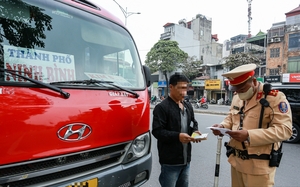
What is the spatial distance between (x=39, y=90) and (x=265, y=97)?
5.99 feet

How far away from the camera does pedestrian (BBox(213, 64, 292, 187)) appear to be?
1546 millimetres

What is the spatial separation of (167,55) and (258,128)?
26.7 m

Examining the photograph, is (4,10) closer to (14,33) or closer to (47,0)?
(14,33)

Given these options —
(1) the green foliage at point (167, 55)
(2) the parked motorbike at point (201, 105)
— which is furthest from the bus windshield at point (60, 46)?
(1) the green foliage at point (167, 55)

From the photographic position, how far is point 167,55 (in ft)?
90.8

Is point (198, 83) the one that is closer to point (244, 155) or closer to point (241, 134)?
point (244, 155)

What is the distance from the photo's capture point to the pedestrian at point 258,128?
1546 mm

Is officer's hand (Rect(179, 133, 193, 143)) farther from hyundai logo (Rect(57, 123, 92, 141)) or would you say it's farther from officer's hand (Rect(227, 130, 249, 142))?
hyundai logo (Rect(57, 123, 92, 141))

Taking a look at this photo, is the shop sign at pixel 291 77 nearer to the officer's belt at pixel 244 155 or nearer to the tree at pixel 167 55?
the tree at pixel 167 55

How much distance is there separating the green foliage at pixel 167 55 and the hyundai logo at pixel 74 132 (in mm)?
26589

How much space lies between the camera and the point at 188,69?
2833 centimetres

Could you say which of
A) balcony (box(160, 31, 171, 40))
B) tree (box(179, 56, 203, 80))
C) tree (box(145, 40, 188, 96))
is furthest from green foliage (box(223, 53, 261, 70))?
balcony (box(160, 31, 171, 40))

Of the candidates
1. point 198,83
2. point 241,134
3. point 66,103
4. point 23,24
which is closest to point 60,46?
point 23,24

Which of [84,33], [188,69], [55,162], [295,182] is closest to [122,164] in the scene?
[55,162]
